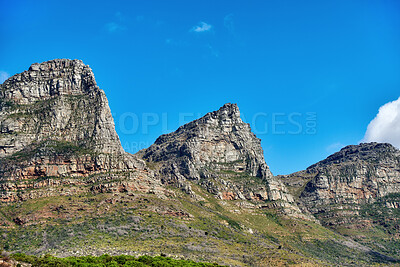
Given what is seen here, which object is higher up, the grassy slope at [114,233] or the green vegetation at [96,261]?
the grassy slope at [114,233]

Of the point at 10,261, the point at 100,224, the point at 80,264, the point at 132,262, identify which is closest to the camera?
the point at 10,261

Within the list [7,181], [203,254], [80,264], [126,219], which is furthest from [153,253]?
[7,181]

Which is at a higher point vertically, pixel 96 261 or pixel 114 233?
pixel 114 233

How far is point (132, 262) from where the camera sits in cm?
11488

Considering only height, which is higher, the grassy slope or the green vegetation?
the grassy slope

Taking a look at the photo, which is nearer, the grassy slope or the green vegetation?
the green vegetation

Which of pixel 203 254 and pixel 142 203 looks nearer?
pixel 203 254

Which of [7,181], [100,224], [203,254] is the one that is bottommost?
[203,254]

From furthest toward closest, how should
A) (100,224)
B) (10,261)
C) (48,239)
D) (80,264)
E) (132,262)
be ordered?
(100,224)
(48,239)
(132,262)
(80,264)
(10,261)

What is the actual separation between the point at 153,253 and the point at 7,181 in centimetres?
8903

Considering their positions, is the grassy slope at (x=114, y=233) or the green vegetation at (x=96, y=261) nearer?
the green vegetation at (x=96, y=261)

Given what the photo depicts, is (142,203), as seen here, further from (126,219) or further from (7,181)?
(7,181)

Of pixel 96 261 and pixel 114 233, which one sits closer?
pixel 96 261

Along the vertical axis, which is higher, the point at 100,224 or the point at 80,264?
the point at 100,224
